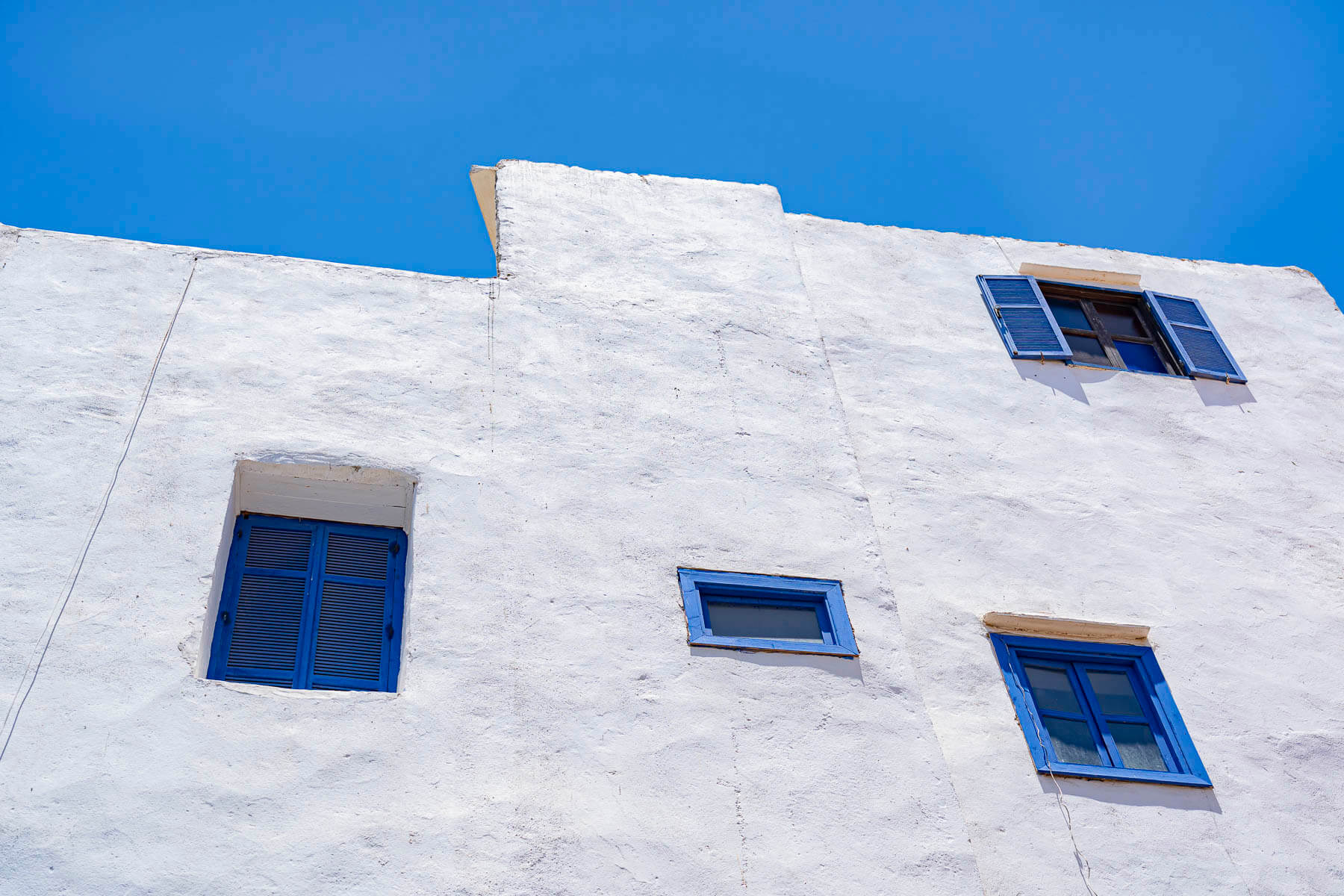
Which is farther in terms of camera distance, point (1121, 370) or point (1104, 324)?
point (1104, 324)

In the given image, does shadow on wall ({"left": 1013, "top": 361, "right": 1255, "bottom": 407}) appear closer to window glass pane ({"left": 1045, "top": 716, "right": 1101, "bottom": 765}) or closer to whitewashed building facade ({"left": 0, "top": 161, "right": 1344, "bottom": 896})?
whitewashed building facade ({"left": 0, "top": 161, "right": 1344, "bottom": 896})

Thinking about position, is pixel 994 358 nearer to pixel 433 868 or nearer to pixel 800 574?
pixel 800 574

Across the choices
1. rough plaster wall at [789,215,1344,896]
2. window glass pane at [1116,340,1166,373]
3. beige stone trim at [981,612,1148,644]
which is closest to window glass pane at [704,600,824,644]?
rough plaster wall at [789,215,1344,896]

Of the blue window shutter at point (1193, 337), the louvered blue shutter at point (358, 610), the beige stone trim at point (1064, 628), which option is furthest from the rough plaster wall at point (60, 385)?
the blue window shutter at point (1193, 337)

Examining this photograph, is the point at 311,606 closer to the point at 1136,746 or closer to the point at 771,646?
the point at 771,646

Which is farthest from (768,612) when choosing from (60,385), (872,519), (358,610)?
(60,385)

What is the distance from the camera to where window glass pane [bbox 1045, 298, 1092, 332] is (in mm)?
9719

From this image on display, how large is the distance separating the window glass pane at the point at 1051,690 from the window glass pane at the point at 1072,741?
83 millimetres

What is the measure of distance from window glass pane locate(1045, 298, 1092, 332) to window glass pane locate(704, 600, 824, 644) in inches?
163

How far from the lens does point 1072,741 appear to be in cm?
683

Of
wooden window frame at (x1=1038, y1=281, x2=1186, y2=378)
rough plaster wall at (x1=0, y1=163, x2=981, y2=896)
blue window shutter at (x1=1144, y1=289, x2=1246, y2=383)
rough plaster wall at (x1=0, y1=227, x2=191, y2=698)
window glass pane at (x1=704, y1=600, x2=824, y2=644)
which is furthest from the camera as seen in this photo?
wooden window frame at (x1=1038, y1=281, x2=1186, y2=378)

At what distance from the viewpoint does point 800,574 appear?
6.72 m

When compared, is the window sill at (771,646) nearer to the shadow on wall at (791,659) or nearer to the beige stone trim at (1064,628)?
the shadow on wall at (791,659)

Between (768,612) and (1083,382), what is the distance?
11.7 feet
